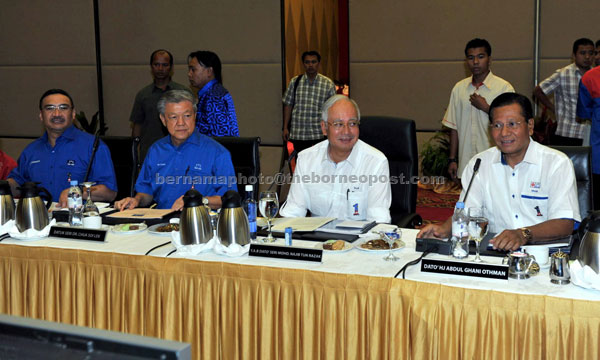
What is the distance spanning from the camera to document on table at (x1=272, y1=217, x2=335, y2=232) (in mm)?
2408

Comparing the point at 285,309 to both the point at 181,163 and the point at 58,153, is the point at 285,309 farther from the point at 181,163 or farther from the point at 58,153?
the point at 58,153

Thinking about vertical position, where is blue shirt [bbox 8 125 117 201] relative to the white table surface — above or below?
above

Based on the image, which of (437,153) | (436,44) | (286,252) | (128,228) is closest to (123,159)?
(128,228)

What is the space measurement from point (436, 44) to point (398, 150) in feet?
12.6

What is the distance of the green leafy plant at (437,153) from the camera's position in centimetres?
662

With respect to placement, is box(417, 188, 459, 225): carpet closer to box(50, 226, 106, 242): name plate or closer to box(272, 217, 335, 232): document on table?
box(272, 217, 335, 232): document on table

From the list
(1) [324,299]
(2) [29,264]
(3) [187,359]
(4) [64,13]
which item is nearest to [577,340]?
(1) [324,299]

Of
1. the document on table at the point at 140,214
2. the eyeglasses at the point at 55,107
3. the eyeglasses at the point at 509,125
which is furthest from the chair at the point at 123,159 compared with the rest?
the eyeglasses at the point at 509,125

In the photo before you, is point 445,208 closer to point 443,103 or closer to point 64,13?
point 443,103

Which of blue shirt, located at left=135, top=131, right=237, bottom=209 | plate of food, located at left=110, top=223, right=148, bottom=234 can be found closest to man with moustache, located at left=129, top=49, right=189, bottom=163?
blue shirt, located at left=135, top=131, right=237, bottom=209

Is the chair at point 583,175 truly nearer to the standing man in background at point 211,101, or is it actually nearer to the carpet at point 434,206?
the standing man in background at point 211,101

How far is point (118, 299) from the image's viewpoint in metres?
2.20

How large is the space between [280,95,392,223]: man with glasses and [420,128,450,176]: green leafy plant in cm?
382

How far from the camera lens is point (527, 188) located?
2.48 metres
